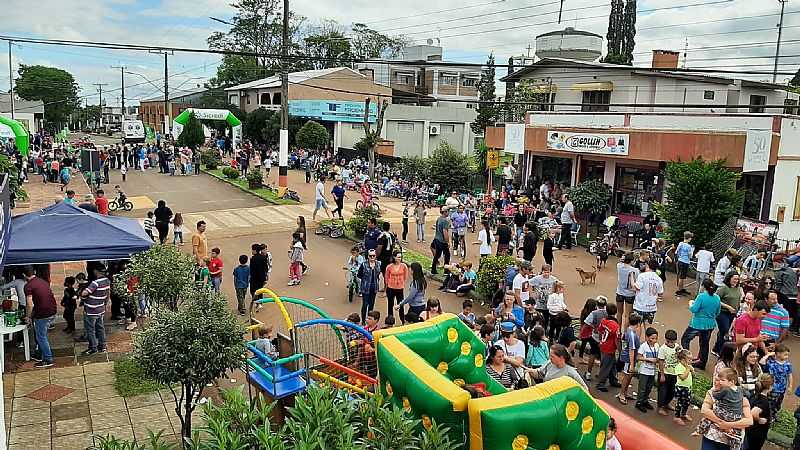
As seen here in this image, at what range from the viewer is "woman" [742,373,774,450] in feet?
24.0

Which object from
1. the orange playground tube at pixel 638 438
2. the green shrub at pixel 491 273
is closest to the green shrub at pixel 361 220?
the green shrub at pixel 491 273

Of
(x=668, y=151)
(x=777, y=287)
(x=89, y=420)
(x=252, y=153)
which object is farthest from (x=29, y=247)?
(x=252, y=153)

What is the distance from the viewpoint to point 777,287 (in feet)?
41.8

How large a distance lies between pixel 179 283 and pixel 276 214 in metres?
13.9

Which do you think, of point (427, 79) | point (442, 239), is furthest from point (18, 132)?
point (427, 79)

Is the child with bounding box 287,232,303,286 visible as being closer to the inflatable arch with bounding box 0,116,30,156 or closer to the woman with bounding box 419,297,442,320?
the woman with bounding box 419,297,442,320

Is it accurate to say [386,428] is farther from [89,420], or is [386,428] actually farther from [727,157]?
[727,157]

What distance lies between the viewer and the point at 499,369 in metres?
8.38

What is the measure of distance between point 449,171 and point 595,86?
7387 mm

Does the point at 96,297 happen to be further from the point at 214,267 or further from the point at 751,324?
the point at 751,324

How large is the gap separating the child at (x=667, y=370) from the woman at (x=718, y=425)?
1.43 m

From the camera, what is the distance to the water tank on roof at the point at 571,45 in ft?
132

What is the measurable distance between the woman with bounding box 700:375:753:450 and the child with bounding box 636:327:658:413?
1.48 m

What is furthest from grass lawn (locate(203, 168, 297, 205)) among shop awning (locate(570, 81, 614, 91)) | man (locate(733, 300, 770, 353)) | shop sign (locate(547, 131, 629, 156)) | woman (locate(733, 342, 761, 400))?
woman (locate(733, 342, 761, 400))
